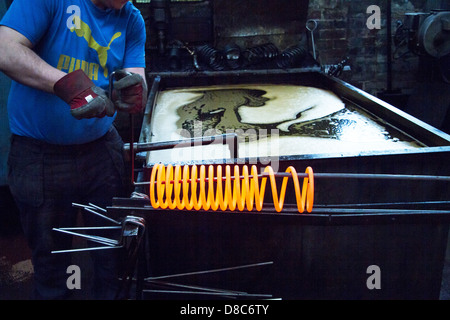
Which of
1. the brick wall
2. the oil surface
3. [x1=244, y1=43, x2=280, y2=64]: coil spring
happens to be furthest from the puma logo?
the brick wall

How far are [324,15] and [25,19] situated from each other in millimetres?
3755

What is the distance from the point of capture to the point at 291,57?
416cm

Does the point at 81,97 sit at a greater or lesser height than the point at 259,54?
lesser

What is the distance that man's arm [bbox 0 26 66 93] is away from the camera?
1.55 metres

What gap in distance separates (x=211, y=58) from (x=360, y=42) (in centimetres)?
194

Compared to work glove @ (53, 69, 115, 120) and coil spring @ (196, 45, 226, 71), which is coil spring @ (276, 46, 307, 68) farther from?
work glove @ (53, 69, 115, 120)

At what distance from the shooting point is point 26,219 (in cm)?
190

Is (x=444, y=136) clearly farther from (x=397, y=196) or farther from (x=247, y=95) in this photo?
(x=247, y=95)

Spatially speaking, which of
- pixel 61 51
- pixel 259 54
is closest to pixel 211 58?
pixel 259 54

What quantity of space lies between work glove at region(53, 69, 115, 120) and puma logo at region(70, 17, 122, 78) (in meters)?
0.48

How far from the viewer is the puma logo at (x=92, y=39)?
5.83 ft

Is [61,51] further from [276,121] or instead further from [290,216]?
[276,121]
